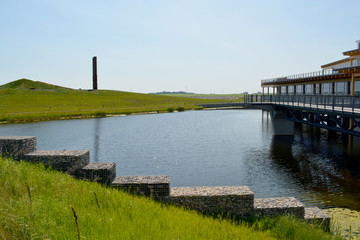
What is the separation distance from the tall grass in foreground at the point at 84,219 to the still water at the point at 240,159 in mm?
9003

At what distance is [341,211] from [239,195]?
259 inches

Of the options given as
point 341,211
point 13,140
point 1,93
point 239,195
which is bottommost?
point 341,211

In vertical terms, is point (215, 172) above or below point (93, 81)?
below

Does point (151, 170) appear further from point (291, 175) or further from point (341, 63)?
point (341, 63)

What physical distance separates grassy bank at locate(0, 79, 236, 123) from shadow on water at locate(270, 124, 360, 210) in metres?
49.4

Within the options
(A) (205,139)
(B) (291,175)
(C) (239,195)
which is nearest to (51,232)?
(C) (239,195)

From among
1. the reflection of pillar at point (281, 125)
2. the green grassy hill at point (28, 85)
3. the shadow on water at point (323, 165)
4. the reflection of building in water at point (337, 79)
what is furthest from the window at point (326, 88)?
the green grassy hill at point (28, 85)

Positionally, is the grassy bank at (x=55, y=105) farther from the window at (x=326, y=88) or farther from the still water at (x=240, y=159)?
the window at (x=326, y=88)

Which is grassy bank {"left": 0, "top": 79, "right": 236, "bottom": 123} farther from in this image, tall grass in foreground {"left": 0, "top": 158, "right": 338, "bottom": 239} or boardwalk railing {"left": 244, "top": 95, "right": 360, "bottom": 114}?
tall grass in foreground {"left": 0, "top": 158, "right": 338, "bottom": 239}

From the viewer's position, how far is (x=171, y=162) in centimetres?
2530

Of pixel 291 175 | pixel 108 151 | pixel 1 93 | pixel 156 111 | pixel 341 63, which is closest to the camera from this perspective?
pixel 291 175

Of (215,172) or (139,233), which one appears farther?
(215,172)

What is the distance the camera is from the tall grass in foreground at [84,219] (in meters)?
6.32

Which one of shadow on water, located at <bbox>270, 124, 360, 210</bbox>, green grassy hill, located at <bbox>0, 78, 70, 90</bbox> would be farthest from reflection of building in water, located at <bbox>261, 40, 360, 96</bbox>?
green grassy hill, located at <bbox>0, 78, 70, 90</bbox>
